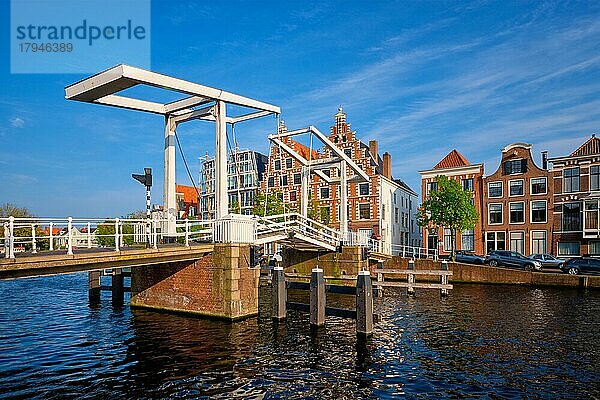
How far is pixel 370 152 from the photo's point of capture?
4616cm

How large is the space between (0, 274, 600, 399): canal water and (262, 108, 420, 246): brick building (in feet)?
79.7

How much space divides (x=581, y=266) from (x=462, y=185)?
15329 millimetres

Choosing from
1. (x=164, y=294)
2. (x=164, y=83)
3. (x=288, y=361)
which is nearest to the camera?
(x=288, y=361)

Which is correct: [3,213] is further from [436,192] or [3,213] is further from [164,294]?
[436,192]

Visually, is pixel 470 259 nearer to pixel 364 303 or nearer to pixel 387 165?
pixel 387 165

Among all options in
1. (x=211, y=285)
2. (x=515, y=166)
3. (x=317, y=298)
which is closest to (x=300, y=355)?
(x=317, y=298)

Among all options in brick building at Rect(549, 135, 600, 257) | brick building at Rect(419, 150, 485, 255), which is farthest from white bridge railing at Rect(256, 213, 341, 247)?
brick building at Rect(549, 135, 600, 257)

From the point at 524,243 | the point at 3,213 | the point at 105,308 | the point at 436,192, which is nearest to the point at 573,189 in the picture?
the point at 524,243

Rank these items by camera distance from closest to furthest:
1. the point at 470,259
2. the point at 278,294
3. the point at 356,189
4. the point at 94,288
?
the point at 278,294
the point at 94,288
the point at 470,259
the point at 356,189

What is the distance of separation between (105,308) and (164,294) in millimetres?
3932

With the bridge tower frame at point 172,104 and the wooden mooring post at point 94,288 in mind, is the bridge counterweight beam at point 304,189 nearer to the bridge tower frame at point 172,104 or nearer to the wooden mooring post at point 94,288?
the bridge tower frame at point 172,104

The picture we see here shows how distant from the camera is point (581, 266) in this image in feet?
95.1

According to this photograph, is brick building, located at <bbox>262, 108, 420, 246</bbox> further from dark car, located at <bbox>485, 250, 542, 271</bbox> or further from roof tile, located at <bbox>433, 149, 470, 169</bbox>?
dark car, located at <bbox>485, 250, 542, 271</bbox>

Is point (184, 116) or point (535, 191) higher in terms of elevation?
point (184, 116)
